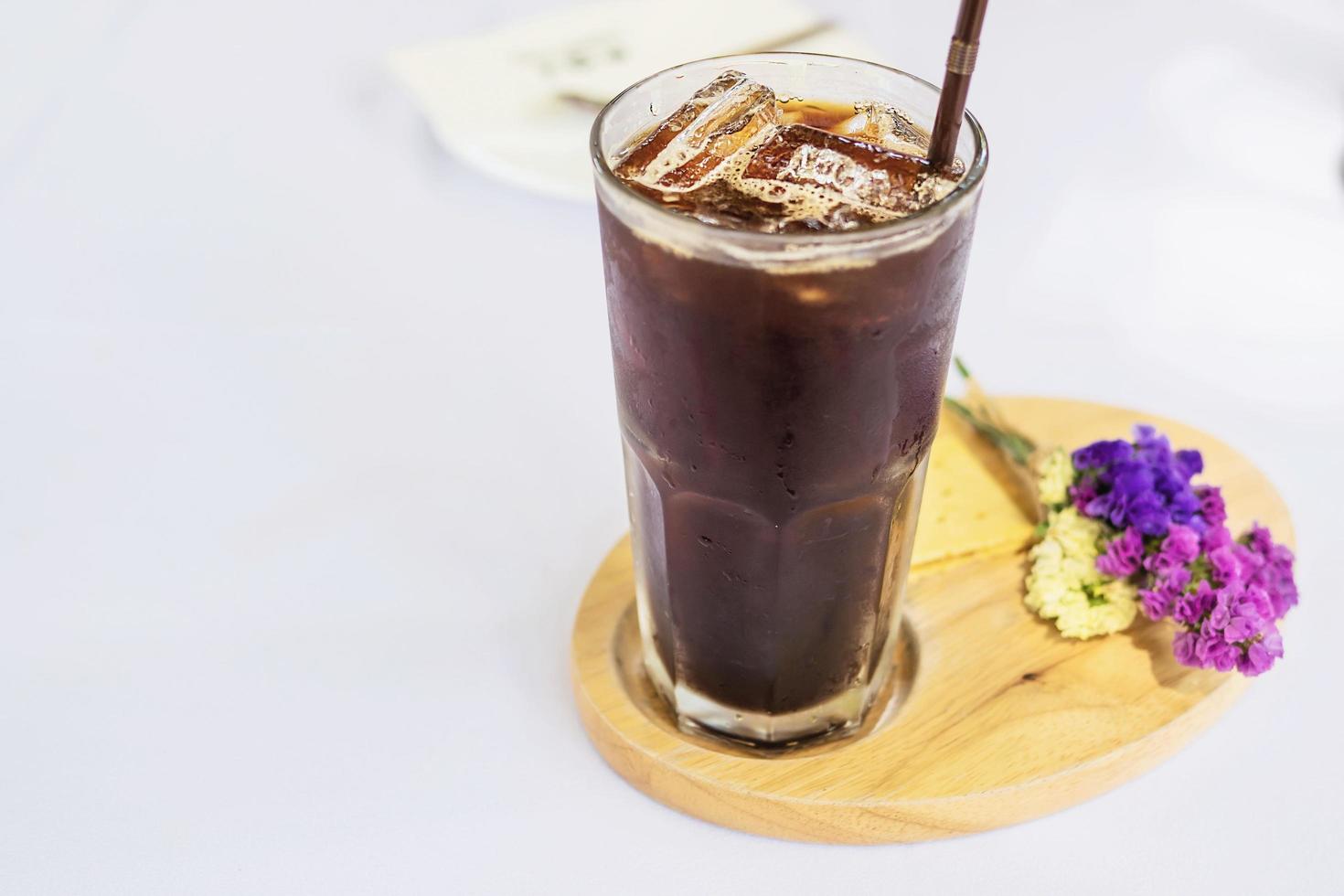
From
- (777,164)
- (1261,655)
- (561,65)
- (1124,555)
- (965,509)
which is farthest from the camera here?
(561,65)

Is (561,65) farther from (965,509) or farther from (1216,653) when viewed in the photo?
(1216,653)

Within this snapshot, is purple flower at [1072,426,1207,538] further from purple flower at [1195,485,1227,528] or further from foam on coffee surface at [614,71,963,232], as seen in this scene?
foam on coffee surface at [614,71,963,232]

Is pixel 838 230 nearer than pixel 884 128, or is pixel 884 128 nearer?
pixel 838 230

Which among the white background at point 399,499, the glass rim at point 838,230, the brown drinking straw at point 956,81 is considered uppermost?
the brown drinking straw at point 956,81

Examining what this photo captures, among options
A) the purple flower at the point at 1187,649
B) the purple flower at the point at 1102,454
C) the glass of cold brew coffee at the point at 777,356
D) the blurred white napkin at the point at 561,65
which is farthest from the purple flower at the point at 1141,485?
the blurred white napkin at the point at 561,65

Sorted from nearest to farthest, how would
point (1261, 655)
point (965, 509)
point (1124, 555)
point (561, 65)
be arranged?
point (1261, 655), point (1124, 555), point (965, 509), point (561, 65)

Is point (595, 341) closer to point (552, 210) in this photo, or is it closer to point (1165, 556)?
point (552, 210)

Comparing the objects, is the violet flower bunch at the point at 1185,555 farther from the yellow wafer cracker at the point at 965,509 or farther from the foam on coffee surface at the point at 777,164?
the foam on coffee surface at the point at 777,164

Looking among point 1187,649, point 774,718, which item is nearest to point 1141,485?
point 1187,649
